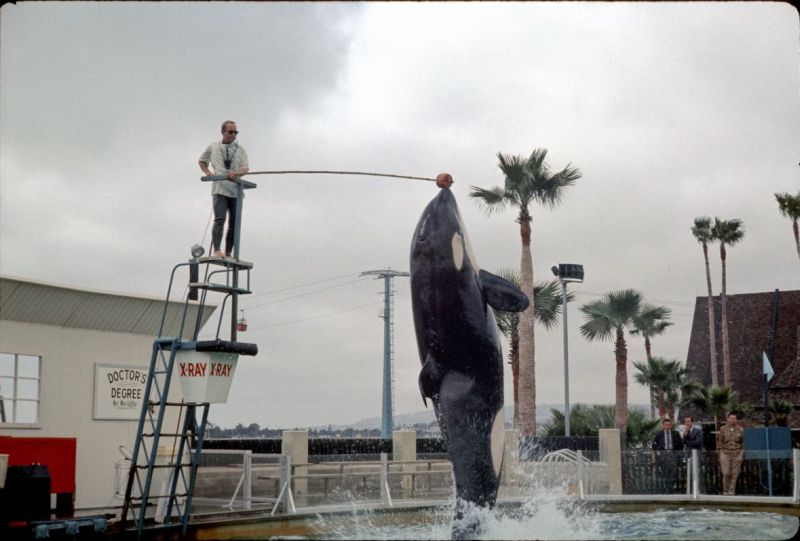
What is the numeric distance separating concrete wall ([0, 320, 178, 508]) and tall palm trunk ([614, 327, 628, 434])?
2490 centimetres

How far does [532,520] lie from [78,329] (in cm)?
908

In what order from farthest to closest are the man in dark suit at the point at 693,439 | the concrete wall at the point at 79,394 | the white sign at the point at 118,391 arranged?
1. the man in dark suit at the point at 693,439
2. the white sign at the point at 118,391
3. the concrete wall at the point at 79,394

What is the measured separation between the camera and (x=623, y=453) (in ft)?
68.7

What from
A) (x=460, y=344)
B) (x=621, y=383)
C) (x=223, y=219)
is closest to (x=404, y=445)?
(x=223, y=219)

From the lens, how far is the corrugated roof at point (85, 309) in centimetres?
1567

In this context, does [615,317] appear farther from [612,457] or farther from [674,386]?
[612,457]

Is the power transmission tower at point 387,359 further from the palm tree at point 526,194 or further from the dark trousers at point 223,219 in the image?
the dark trousers at point 223,219

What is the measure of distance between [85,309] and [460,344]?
31.8 feet

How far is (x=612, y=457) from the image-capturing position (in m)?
20.9

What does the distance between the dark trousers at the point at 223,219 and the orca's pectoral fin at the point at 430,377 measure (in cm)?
428

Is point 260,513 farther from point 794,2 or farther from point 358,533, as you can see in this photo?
point 794,2

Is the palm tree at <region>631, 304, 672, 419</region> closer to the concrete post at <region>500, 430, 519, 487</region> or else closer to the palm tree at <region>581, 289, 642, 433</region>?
the palm tree at <region>581, 289, 642, 433</region>

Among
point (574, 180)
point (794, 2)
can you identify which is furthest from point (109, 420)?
point (574, 180)

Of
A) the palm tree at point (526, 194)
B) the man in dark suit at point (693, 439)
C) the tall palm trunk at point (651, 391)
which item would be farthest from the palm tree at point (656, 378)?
the man in dark suit at point (693, 439)
